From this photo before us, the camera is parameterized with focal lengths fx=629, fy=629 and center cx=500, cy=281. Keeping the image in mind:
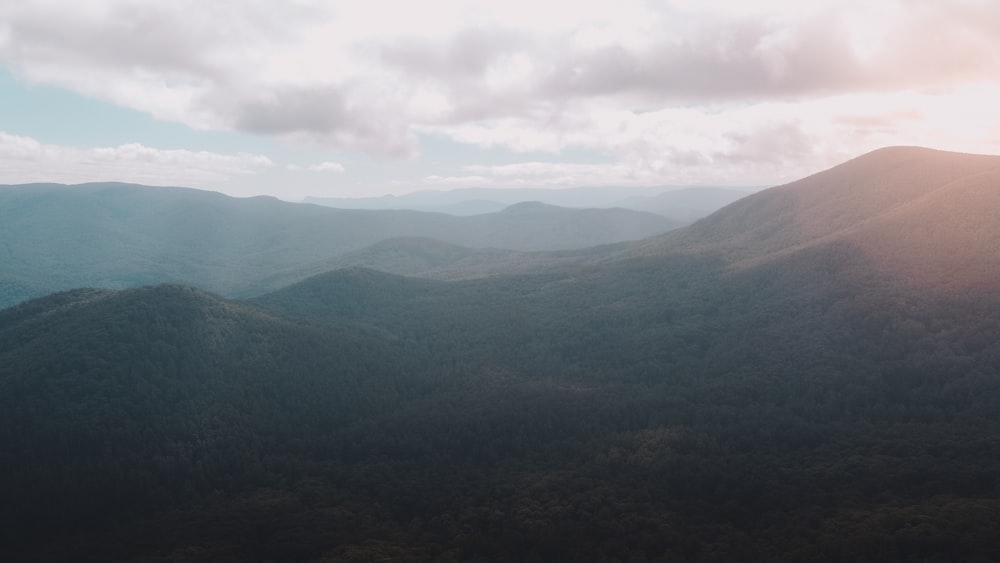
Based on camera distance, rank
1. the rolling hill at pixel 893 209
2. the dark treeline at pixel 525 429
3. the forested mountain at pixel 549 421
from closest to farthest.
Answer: the dark treeline at pixel 525 429 → the forested mountain at pixel 549 421 → the rolling hill at pixel 893 209

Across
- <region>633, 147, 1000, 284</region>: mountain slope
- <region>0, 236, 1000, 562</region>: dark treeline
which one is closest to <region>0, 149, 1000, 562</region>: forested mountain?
<region>0, 236, 1000, 562</region>: dark treeline

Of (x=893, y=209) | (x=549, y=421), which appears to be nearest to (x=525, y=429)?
(x=549, y=421)

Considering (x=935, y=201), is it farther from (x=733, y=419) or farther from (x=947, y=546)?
(x=947, y=546)

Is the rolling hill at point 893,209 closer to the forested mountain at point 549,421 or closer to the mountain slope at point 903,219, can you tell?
the mountain slope at point 903,219

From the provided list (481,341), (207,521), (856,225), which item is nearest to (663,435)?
(207,521)

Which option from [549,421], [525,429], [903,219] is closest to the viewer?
[525,429]

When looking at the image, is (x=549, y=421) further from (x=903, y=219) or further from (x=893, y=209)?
(x=893, y=209)

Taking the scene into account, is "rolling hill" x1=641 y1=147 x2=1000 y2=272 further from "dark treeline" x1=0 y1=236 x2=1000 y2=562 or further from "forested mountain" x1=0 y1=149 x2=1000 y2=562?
"dark treeline" x1=0 y1=236 x2=1000 y2=562

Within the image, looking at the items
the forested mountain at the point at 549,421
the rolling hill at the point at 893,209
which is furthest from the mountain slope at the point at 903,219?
the forested mountain at the point at 549,421
